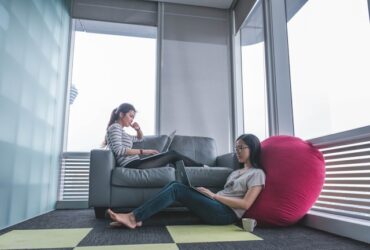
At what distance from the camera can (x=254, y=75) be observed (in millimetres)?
3402

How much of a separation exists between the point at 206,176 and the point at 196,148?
73cm

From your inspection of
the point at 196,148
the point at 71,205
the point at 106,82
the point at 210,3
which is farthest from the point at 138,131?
the point at 210,3

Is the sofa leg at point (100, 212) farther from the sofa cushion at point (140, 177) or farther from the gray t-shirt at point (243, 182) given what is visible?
the gray t-shirt at point (243, 182)

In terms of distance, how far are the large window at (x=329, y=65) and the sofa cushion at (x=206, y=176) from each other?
789mm

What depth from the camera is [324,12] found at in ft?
7.33

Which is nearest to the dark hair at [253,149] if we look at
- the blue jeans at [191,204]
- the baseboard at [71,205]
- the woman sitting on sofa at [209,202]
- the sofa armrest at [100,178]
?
the woman sitting on sofa at [209,202]

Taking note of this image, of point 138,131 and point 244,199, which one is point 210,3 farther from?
point 244,199

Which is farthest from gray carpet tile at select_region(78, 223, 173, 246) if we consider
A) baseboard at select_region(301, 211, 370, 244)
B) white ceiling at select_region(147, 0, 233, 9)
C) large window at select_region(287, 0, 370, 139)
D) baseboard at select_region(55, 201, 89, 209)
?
white ceiling at select_region(147, 0, 233, 9)

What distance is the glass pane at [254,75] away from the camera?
10.1 feet

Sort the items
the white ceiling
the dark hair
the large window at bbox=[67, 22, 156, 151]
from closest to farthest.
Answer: the dark hair < the large window at bbox=[67, 22, 156, 151] < the white ceiling

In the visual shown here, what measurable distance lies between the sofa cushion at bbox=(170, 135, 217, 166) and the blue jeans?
131 cm

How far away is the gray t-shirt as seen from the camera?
1896mm

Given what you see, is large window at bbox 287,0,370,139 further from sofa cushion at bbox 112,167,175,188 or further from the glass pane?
sofa cushion at bbox 112,167,175,188

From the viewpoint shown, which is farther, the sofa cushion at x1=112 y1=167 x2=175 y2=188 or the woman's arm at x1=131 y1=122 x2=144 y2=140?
the woman's arm at x1=131 y1=122 x2=144 y2=140
